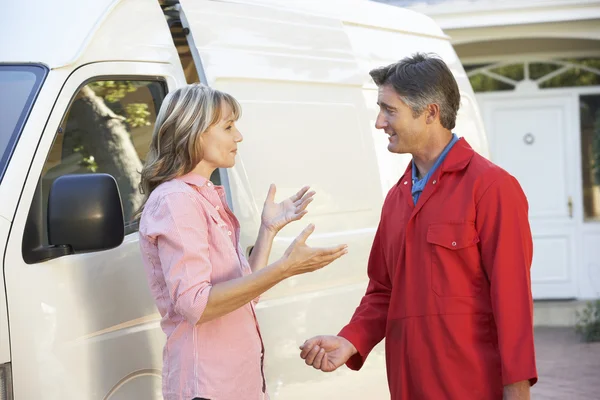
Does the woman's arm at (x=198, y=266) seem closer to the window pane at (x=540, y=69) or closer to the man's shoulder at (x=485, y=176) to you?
the man's shoulder at (x=485, y=176)

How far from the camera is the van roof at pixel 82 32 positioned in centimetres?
370

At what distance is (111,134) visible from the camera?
4117mm

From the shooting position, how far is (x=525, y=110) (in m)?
12.3

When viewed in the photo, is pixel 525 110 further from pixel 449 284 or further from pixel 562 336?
pixel 449 284

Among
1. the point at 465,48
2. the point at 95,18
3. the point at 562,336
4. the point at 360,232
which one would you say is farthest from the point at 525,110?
the point at 95,18

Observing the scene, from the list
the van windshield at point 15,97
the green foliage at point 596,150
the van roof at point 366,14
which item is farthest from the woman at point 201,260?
the green foliage at point 596,150

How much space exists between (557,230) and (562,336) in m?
1.56

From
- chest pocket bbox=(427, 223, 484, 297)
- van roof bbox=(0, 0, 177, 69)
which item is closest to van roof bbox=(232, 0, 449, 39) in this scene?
van roof bbox=(0, 0, 177, 69)

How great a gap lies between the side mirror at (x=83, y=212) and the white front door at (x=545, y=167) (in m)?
9.36

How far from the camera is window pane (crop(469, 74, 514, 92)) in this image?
1242 cm

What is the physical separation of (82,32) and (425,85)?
1322 millimetres

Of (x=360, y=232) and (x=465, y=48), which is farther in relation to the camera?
(x=465, y=48)

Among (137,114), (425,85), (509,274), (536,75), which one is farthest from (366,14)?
(536,75)

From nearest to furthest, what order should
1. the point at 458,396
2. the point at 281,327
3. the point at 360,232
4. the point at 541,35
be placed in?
the point at 458,396
the point at 281,327
the point at 360,232
the point at 541,35
